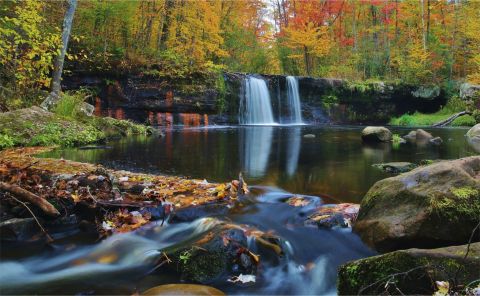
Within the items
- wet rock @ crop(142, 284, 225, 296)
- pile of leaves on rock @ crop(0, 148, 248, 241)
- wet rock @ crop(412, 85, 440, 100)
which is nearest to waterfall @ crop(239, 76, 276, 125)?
wet rock @ crop(412, 85, 440, 100)

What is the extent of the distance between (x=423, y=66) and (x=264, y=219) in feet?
84.0

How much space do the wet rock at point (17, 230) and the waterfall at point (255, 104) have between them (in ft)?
58.5

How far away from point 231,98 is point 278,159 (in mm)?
12454

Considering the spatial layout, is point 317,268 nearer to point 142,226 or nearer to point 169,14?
point 142,226

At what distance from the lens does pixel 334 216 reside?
4.31m

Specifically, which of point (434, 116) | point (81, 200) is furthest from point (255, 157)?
point (434, 116)

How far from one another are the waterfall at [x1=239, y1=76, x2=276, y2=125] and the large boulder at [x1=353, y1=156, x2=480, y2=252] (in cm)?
1762

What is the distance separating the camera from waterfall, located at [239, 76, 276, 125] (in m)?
21.7

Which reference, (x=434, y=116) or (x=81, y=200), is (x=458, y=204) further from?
(x=434, y=116)

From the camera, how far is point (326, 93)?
79.7 feet

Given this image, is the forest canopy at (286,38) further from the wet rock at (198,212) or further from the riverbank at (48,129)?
the wet rock at (198,212)

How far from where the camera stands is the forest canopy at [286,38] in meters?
19.1

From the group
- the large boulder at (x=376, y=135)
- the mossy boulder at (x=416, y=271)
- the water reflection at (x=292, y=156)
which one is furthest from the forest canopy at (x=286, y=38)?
the mossy boulder at (x=416, y=271)

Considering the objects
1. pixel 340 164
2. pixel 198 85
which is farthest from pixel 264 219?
pixel 198 85
